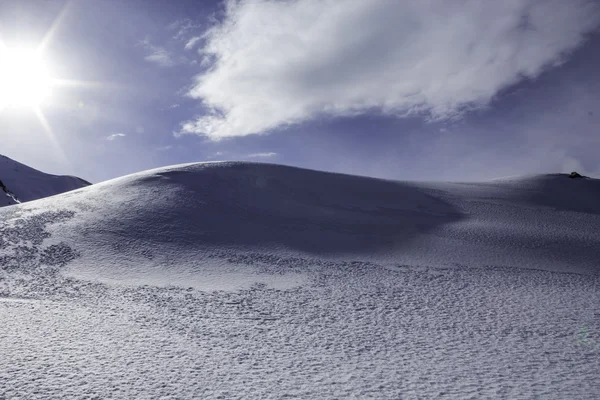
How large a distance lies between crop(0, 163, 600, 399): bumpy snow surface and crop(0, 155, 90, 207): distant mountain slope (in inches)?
3624

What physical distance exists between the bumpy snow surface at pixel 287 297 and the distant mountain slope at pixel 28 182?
9205cm

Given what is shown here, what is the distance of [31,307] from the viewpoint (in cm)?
889

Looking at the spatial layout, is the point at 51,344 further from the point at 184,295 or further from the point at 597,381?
the point at 597,381

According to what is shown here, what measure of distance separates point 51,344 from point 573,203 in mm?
32704

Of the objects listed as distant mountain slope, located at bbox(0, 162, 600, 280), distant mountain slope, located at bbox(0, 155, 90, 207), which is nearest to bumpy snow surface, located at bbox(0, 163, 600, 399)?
distant mountain slope, located at bbox(0, 162, 600, 280)

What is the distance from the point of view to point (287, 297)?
412 inches

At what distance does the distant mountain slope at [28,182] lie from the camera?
9356 centimetres

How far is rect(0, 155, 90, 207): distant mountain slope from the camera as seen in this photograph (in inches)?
3684

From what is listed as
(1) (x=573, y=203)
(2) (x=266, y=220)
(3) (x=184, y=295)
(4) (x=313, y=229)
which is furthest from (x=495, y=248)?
(1) (x=573, y=203)

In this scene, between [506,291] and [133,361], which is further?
[506,291]

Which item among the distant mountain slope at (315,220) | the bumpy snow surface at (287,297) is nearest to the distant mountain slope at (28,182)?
the distant mountain slope at (315,220)

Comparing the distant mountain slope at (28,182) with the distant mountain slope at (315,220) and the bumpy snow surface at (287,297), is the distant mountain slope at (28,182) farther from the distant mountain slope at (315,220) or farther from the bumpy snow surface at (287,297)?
the bumpy snow surface at (287,297)

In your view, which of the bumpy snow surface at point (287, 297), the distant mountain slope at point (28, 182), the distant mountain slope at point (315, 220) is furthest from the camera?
the distant mountain slope at point (28, 182)

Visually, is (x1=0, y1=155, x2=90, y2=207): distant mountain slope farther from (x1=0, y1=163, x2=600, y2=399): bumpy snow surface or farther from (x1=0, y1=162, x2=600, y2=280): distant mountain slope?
(x1=0, y1=163, x2=600, y2=399): bumpy snow surface
